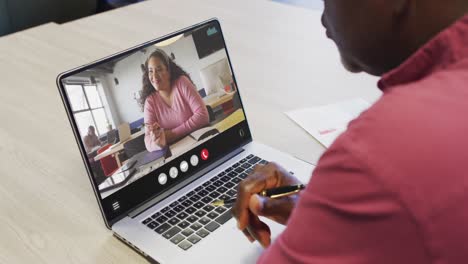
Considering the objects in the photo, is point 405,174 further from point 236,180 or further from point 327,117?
point 327,117

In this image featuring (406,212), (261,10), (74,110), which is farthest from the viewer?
(261,10)

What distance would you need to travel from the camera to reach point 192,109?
1034 mm

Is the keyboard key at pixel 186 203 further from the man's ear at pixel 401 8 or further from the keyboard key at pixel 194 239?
the man's ear at pixel 401 8

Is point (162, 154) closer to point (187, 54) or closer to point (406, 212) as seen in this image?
point (187, 54)

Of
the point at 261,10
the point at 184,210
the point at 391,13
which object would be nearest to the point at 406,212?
the point at 391,13

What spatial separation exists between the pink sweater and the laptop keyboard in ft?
0.35

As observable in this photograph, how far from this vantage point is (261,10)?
1909 mm

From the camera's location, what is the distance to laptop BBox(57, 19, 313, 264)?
882 mm

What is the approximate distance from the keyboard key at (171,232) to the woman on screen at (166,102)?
0.15 m

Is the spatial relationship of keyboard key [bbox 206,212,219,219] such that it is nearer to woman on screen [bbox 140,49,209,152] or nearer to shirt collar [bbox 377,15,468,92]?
woman on screen [bbox 140,49,209,152]

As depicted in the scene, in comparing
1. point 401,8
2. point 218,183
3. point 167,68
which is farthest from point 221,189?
point 401,8

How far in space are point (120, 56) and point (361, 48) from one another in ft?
1.47

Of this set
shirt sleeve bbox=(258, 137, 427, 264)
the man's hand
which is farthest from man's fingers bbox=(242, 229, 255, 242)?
shirt sleeve bbox=(258, 137, 427, 264)

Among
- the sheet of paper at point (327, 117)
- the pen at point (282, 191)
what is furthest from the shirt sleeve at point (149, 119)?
the sheet of paper at point (327, 117)
